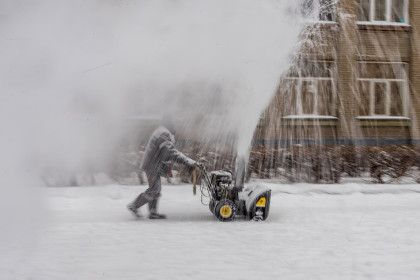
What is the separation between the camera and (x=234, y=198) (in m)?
8.77

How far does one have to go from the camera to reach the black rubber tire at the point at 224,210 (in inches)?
334

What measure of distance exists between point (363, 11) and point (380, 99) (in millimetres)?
3167

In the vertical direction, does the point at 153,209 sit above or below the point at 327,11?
below

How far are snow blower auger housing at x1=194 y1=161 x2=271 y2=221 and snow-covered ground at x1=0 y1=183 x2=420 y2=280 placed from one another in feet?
0.53

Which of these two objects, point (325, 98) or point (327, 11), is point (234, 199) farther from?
point (325, 98)

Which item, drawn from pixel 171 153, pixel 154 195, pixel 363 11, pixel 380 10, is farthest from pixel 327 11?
pixel 154 195

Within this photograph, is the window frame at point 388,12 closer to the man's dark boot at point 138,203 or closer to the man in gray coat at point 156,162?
the man in gray coat at point 156,162

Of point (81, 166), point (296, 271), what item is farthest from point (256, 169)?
point (296, 271)

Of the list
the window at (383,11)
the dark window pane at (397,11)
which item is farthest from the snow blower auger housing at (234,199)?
the dark window pane at (397,11)

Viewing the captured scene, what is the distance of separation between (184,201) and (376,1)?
46.3ft

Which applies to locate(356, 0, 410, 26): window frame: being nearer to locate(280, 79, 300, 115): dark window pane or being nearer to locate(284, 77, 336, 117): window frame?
locate(284, 77, 336, 117): window frame

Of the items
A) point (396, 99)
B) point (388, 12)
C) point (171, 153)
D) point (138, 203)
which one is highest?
point (388, 12)

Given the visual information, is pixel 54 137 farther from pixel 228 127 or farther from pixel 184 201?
pixel 228 127

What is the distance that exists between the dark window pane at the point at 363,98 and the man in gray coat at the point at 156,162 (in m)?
14.3
